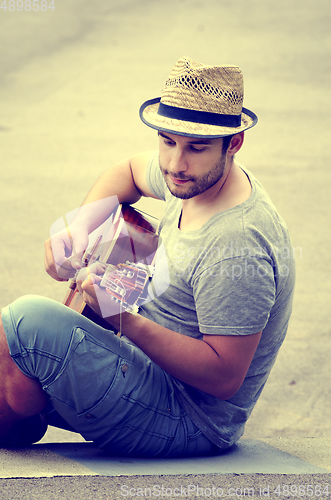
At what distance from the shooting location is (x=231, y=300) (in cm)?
147

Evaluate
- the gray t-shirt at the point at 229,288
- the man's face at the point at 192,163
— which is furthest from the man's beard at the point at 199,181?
the gray t-shirt at the point at 229,288

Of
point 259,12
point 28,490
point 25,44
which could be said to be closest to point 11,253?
point 28,490

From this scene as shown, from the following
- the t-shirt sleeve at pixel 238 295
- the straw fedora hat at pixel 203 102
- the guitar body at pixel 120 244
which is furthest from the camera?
the guitar body at pixel 120 244

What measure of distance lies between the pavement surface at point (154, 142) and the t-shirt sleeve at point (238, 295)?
1.38 feet

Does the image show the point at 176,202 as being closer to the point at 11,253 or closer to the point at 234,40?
the point at 11,253

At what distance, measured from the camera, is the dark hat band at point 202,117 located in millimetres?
1571

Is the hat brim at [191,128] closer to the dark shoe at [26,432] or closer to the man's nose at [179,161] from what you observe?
the man's nose at [179,161]

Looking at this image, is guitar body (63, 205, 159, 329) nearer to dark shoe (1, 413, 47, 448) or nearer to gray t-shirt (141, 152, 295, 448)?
gray t-shirt (141, 152, 295, 448)

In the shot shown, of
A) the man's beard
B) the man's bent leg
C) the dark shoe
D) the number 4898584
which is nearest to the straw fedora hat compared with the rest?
the man's beard

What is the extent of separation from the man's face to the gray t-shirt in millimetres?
112

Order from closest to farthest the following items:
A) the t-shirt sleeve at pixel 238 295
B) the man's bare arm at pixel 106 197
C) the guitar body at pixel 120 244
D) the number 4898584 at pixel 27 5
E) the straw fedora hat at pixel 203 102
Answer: the t-shirt sleeve at pixel 238 295 → the straw fedora hat at pixel 203 102 → the guitar body at pixel 120 244 → the man's bare arm at pixel 106 197 → the number 4898584 at pixel 27 5

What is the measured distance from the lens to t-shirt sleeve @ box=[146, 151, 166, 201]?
6.84 ft

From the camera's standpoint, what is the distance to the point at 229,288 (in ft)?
4.81

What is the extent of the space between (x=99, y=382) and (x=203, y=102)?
803 millimetres
